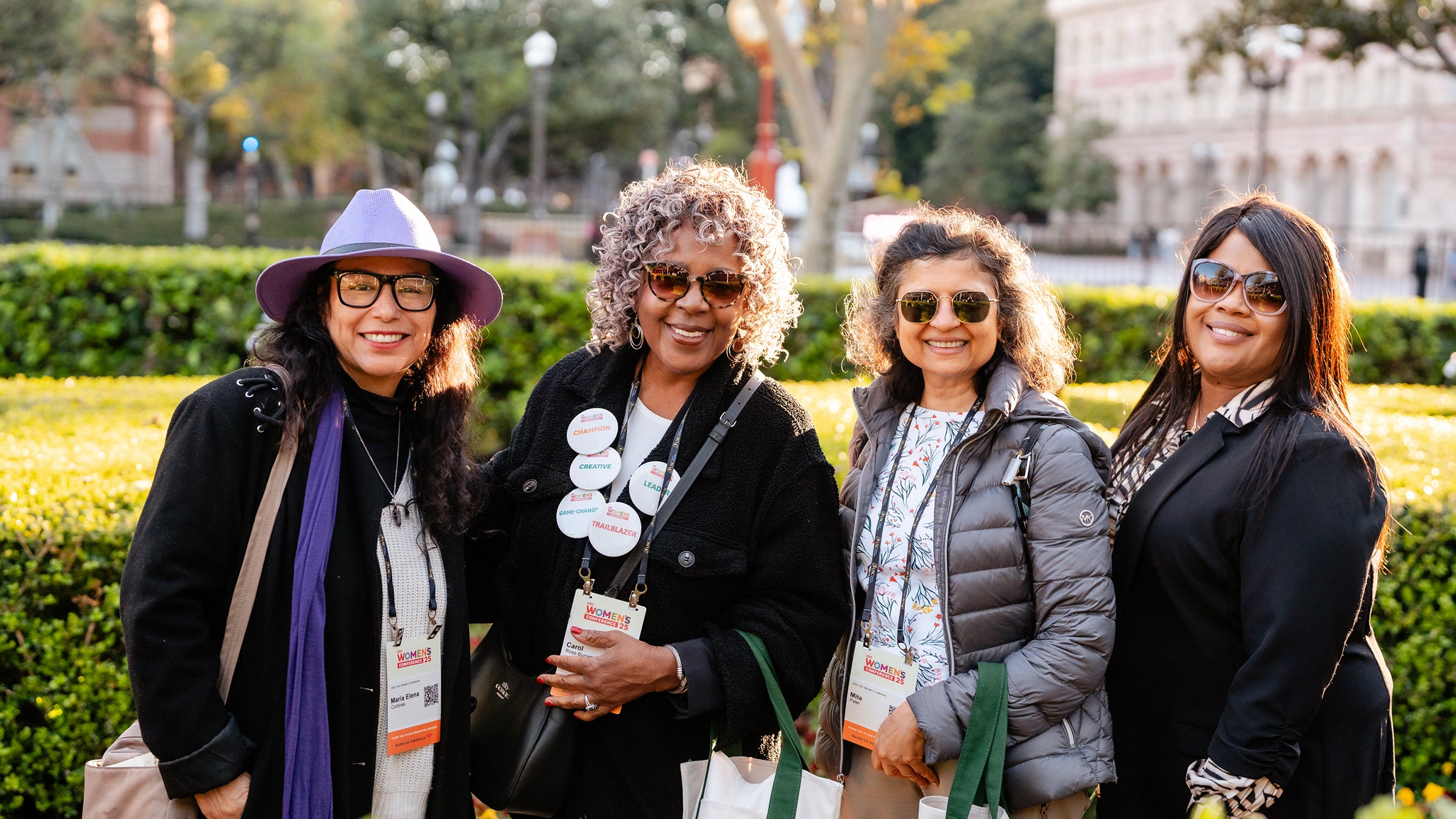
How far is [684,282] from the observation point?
2900 millimetres

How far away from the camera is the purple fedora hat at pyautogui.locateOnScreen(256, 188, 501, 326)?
2.66m

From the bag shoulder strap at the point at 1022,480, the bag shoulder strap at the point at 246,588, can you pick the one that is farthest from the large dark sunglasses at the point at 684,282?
the bag shoulder strap at the point at 246,588

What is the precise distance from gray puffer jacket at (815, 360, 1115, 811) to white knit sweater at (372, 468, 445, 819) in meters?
1.15

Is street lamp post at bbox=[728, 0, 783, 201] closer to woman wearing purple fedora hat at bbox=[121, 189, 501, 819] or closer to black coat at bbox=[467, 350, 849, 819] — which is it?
black coat at bbox=[467, 350, 849, 819]

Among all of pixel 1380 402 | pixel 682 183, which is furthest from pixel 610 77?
pixel 682 183

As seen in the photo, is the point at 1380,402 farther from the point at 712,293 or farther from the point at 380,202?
the point at 380,202

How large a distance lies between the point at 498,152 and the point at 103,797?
40087 millimetres

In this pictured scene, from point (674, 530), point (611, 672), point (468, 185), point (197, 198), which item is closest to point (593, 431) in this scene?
point (674, 530)

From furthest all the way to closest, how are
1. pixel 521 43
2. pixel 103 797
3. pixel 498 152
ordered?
1. pixel 498 152
2. pixel 521 43
3. pixel 103 797

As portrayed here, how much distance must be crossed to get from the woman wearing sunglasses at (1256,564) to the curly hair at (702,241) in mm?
1029

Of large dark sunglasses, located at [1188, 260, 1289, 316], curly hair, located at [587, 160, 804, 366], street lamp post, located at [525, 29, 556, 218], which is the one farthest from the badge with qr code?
street lamp post, located at [525, 29, 556, 218]

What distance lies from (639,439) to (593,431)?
121 mm

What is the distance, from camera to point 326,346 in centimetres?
269

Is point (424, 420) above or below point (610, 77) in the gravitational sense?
below
